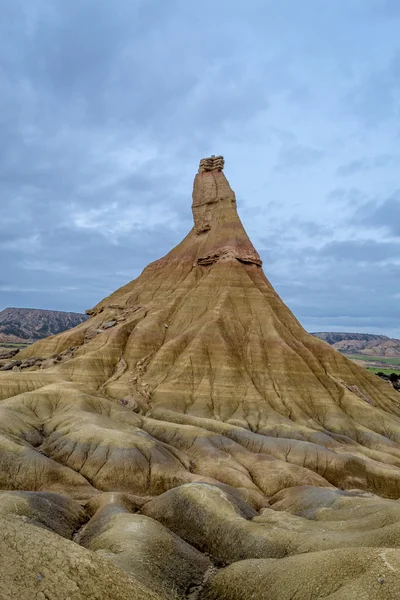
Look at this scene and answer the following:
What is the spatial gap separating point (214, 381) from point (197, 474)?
31.4 meters

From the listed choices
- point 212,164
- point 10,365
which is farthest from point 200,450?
point 212,164

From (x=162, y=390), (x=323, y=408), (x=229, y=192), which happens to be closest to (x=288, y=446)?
(x=323, y=408)

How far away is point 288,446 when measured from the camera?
220 feet

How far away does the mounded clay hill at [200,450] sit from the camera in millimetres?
22547

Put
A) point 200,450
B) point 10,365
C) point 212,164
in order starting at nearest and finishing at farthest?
point 200,450 < point 10,365 < point 212,164

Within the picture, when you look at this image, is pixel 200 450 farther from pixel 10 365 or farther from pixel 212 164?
pixel 212 164

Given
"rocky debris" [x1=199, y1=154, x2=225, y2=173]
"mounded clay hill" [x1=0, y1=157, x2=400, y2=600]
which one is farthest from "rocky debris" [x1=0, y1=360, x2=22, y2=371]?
"rocky debris" [x1=199, y1=154, x2=225, y2=173]

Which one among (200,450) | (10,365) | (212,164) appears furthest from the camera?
(212,164)

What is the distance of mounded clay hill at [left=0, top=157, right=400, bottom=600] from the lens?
22547mm

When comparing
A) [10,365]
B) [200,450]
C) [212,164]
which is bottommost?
[200,450]

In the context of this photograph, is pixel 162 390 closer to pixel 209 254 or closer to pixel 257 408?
pixel 257 408

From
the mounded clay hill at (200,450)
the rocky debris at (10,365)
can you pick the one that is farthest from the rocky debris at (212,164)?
the rocky debris at (10,365)

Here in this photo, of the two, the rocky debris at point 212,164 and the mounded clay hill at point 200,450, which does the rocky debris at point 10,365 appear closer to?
the mounded clay hill at point 200,450

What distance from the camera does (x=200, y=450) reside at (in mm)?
63156
